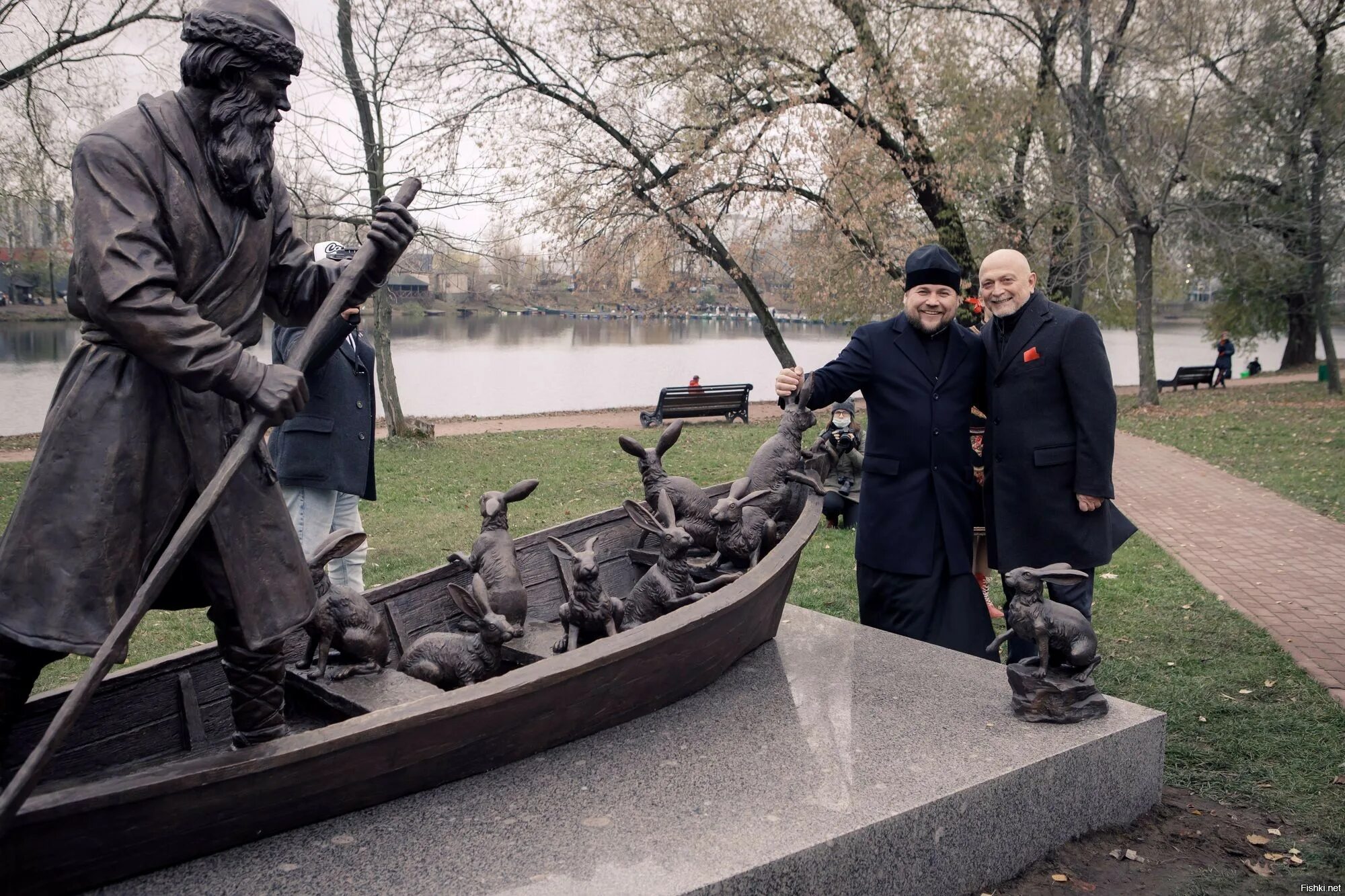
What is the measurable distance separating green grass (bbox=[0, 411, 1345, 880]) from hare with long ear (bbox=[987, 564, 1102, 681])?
36.3 inches

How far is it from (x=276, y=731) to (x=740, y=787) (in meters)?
1.35

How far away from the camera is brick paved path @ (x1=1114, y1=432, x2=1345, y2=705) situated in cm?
597

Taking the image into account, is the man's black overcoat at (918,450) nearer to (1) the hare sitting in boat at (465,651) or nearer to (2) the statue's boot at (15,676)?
(1) the hare sitting in boat at (465,651)

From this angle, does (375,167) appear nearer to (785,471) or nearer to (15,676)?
(785,471)

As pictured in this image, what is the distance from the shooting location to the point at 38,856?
2.33m

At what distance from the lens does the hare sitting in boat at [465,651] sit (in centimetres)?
362

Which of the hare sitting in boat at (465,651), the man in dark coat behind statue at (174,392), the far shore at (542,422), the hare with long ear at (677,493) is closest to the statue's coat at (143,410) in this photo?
→ the man in dark coat behind statue at (174,392)

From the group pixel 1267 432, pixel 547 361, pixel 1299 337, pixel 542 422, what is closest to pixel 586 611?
pixel 1267 432

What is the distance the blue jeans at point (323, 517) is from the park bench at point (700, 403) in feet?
40.9

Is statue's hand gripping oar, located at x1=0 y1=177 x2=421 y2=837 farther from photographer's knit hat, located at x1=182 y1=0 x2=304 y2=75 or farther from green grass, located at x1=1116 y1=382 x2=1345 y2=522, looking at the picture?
green grass, located at x1=1116 y1=382 x2=1345 y2=522

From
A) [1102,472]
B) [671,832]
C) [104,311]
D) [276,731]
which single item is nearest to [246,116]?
[104,311]

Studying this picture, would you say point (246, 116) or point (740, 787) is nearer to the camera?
point (246, 116)

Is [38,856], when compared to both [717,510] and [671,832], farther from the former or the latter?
[717,510]

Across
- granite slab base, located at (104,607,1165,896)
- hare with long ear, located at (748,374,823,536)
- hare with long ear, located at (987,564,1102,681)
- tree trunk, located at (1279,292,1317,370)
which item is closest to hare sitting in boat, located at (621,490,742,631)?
granite slab base, located at (104,607,1165,896)
